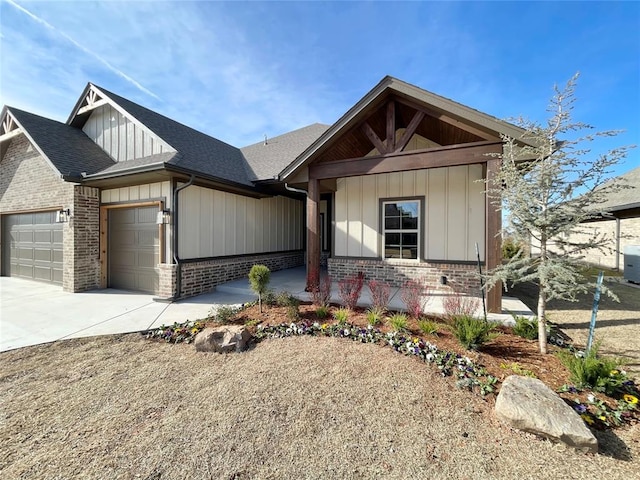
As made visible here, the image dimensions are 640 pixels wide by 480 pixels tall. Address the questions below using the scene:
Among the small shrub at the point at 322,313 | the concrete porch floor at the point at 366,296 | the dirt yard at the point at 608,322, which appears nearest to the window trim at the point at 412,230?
the concrete porch floor at the point at 366,296

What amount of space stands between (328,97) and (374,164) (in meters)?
6.70

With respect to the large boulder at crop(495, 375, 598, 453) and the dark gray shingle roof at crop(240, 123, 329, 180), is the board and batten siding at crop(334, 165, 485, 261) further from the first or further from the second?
the large boulder at crop(495, 375, 598, 453)

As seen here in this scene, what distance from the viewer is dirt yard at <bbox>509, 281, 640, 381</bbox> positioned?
4.11 metres

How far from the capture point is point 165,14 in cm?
718

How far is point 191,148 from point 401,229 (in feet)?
23.1

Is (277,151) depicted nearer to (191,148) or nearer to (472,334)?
(191,148)

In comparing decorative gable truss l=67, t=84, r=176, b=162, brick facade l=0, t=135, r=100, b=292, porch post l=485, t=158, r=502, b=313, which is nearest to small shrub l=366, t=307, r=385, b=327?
porch post l=485, t=158, r=502, b=313

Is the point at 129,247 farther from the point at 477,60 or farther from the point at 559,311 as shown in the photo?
the point at 477,60

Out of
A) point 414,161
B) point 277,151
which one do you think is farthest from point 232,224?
point 414,161

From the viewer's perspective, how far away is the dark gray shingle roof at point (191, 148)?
7.79m

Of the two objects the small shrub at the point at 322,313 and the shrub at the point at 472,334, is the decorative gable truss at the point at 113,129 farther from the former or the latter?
the shrub at the point at 472,334

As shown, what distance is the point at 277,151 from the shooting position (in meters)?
11.6

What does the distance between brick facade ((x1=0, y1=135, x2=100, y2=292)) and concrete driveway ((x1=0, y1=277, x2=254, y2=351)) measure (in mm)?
637

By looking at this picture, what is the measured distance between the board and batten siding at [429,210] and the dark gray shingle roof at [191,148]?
355cm
